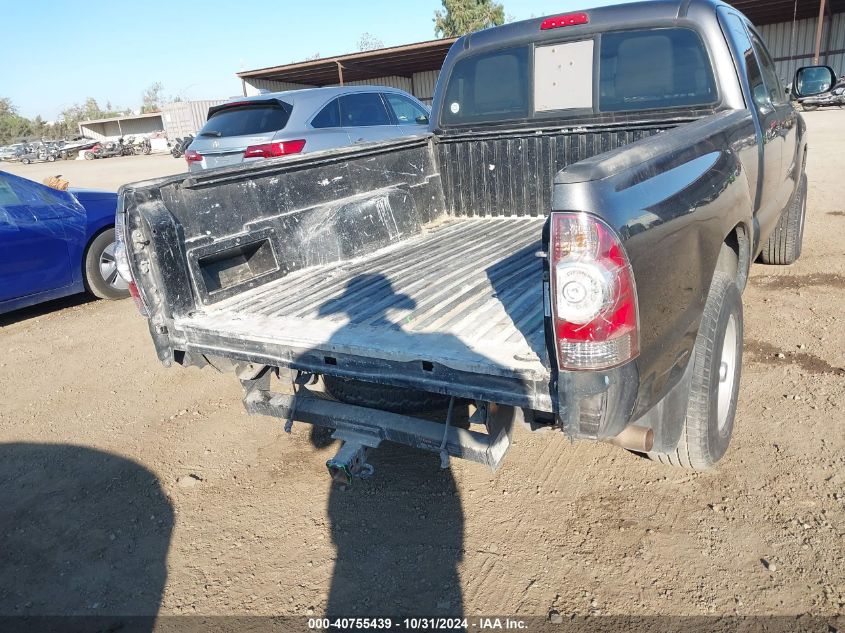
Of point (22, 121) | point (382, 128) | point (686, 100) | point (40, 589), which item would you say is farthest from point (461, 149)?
point (22, 121)

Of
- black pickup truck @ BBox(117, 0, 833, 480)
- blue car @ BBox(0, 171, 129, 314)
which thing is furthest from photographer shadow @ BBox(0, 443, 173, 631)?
blue car @ BBox(0, 171, 129, 314)

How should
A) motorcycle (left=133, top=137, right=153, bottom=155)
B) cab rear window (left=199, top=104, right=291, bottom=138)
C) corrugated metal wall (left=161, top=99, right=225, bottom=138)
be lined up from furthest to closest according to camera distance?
1. motorcycle (left=133, top=137, right=153, bottom=155)
2. corrugated metal wall (left=161, top=99, right=225, bottom=138)
3. cab rear window (left=199, top=104, right=291, bottom=138)

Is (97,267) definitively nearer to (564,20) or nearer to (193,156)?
(193,156)

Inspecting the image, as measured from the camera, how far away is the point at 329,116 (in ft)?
26.4

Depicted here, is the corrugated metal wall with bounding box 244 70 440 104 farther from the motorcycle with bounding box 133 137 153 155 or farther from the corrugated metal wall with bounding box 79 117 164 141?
the corrugated metal wall with bounding box 79 117 164 141

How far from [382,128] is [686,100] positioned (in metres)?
5.61

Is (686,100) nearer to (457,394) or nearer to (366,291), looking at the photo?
(366,291)

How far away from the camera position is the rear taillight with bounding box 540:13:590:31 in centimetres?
399

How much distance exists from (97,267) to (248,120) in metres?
2.73

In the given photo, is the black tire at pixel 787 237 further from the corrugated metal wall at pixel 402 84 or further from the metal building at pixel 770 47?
the corrugated metal wall at pixel 402 84

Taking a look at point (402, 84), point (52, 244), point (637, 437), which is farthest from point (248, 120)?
point (402, 84)

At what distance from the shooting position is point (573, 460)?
126 inches

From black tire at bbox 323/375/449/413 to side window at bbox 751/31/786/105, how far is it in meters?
3.16

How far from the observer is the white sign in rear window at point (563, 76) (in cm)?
407
